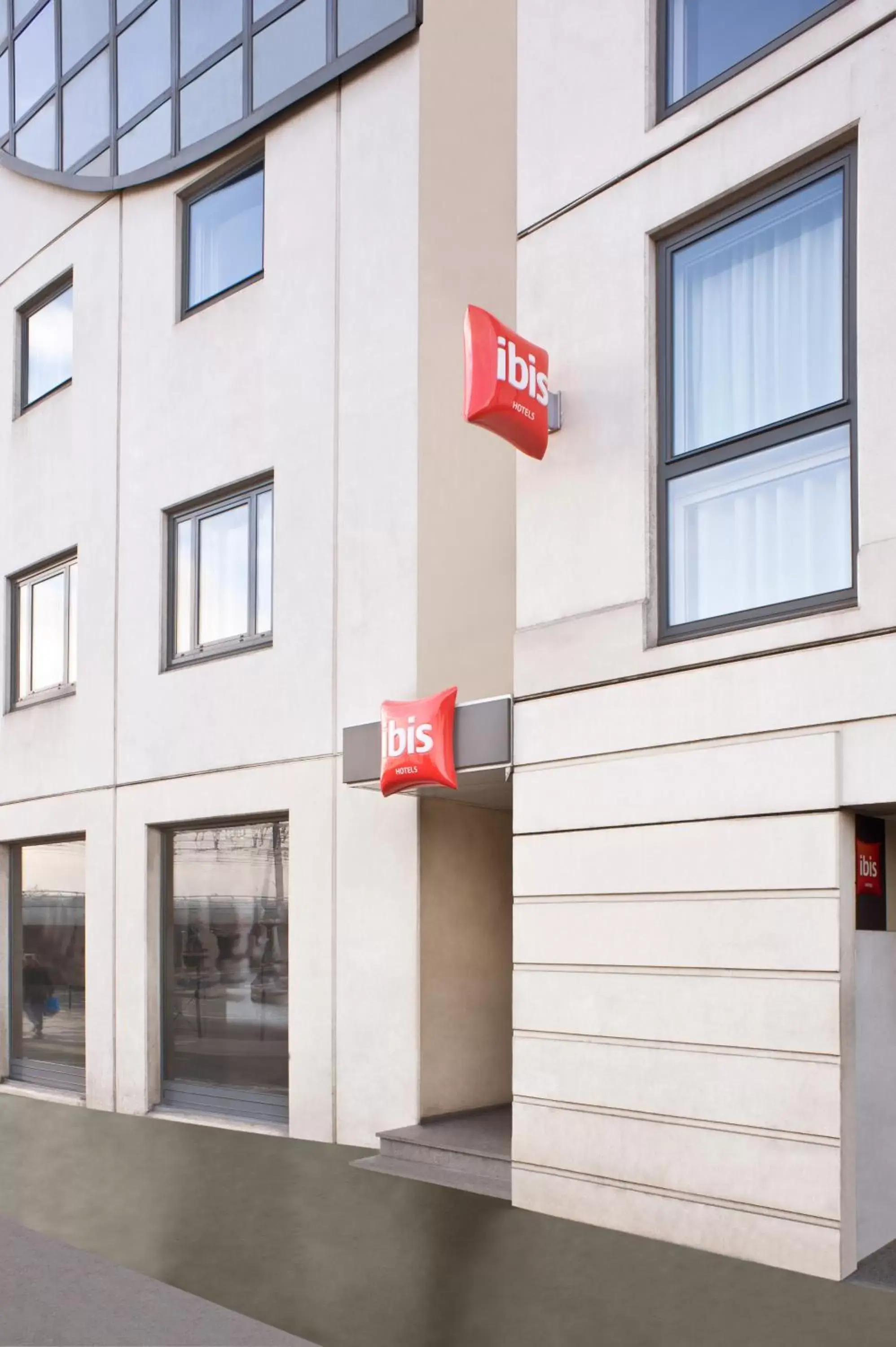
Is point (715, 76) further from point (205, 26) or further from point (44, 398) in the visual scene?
point (44, 398)

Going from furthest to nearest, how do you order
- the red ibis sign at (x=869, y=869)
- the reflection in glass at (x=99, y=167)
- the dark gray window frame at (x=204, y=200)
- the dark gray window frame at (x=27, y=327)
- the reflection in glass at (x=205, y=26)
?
the dark gray window frame at (x=27, y=327)
the reflection in glass at (x=99, y=167)
the reflection in glass at (x=205, y=26)
the dark gray window frame at (x=204, y=200)
the red ibis sign at (x=869, y=869)

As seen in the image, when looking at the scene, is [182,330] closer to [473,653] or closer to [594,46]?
[473,653]

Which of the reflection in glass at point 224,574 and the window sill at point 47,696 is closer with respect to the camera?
the reflection in glass at point 224,574

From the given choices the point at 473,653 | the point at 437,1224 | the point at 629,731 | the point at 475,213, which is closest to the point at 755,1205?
the point at 437,1224

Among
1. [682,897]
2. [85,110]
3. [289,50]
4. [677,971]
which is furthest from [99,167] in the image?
[677,971]

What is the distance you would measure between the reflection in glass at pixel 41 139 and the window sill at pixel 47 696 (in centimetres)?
602

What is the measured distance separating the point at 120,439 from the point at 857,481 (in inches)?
353

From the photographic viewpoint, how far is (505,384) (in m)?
8.19

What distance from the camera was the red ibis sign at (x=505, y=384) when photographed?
808 centimetres

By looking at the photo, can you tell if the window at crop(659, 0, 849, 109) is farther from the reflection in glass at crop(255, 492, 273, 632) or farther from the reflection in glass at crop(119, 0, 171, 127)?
the reflection in glass at crop(119, 0, 171, 127)

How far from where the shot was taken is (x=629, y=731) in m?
8.03

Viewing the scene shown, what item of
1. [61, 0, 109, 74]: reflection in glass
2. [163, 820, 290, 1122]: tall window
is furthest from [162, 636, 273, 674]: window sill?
[61, 0, 109, 74]: reflection in glass

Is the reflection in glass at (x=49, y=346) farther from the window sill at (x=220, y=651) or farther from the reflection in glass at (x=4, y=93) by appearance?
the window sill at (x=220, y=651)

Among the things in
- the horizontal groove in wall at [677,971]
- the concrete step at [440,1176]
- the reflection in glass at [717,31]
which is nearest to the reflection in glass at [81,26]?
the reflection in glass at [717,31]
